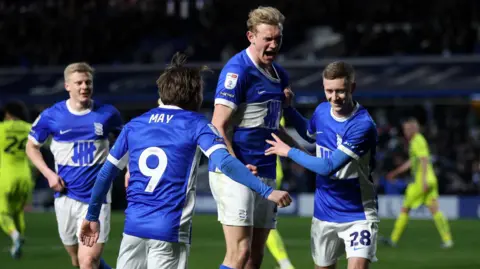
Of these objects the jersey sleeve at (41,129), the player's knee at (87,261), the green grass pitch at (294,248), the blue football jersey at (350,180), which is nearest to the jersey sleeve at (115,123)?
the jersey sleeve at (41,129)

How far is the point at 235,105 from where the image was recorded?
7961 millimetres

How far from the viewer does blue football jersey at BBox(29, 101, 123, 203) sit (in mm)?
9555

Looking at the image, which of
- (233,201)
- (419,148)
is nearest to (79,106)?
(233,201)

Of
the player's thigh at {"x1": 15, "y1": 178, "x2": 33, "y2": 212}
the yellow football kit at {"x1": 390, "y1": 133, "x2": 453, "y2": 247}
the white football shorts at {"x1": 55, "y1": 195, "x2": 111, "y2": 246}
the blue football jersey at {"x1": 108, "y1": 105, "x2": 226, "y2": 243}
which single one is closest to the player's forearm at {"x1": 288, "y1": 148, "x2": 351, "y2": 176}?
the blue football jersey at {"x1": 108, "y1": 105, "x2": 226, "y2": 243}

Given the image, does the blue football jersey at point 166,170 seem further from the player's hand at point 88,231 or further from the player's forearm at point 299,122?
the player's forearm at point 299,122

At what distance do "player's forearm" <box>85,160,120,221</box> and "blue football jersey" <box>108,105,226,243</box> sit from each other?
0.46 ft

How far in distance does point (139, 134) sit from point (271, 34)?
6.76 feet

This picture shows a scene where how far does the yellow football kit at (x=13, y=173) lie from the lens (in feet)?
49.9

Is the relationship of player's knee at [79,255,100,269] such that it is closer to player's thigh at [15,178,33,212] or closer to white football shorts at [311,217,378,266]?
white football shorts at [311,217,378,266]

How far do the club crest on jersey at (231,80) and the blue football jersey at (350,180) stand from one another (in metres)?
0.80

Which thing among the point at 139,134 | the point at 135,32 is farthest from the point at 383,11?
the point at 139,134

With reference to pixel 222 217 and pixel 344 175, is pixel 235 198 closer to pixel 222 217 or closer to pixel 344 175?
pixel 222 217

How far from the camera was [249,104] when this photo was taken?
807 centimetres

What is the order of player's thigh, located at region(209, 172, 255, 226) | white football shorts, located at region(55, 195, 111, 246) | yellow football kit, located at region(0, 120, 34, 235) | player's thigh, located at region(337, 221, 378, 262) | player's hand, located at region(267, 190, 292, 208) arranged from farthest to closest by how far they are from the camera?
yellow football kit, located at region(0, 120, 34, 235), white football shorts, located at region(55, 195, 111, 246), player's thigh, located at region(209, 172, 255, 226), player's thigh, located at region(337, 221, 378, 262), player's hand, located at region(267, 190, 292, 208)
